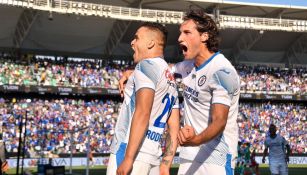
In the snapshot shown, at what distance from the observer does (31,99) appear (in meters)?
36.0

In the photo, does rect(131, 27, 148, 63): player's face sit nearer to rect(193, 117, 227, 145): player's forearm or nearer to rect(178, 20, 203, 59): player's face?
rect(178, 20, 203, 59): player's face

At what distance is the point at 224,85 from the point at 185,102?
28.1 inches

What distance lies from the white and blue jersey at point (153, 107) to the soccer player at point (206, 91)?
21 centimetres

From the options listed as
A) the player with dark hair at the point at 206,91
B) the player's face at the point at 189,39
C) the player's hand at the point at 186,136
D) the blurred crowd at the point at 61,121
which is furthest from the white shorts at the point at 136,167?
the blurred crowd at the point at 61,121

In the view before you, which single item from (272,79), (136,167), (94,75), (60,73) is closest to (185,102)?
(136,167)

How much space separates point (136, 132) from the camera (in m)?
4.06

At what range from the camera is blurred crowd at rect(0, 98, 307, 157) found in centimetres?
2967

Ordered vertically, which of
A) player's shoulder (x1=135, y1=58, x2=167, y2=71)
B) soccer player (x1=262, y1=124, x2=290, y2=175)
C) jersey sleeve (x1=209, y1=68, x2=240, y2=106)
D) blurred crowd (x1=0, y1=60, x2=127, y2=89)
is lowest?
soccer player (x1=262, y1=124, x2=290, y2=175)

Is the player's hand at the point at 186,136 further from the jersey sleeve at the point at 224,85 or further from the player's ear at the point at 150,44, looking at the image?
the player's ear at the point at 150,44

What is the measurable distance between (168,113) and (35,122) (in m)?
29.1

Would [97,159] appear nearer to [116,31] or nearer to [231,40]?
[116,31]

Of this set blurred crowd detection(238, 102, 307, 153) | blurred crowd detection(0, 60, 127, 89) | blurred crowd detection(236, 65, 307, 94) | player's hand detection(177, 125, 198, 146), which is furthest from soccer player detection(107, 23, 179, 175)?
blurred crowd detection(236, 65, 307, 94)

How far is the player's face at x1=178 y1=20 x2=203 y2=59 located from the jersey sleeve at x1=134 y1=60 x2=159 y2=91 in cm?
37

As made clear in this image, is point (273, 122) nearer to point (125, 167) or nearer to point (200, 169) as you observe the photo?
point (200, 169)
